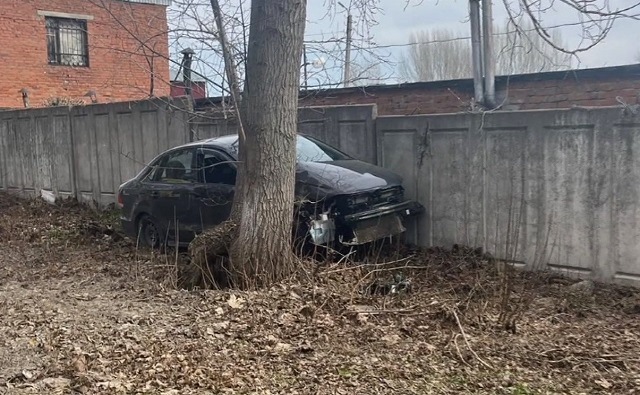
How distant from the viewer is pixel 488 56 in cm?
1059

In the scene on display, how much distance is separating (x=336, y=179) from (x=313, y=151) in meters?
1.14

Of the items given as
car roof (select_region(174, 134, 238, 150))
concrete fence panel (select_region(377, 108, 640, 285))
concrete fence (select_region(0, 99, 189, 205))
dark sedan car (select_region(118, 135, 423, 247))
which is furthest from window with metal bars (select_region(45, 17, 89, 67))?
concrete fence panel (select_region(377, 108, 640, 285))

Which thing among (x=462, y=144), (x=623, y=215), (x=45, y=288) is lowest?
(x=45, y=288)

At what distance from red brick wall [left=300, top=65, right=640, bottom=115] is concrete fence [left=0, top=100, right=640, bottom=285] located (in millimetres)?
1760

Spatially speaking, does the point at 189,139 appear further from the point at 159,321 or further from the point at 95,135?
the point at 159,321

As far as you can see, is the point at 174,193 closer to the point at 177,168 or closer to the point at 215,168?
the point at 177,168

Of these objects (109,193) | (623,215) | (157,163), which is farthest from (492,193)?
(109,193)

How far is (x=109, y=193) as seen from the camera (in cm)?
1398

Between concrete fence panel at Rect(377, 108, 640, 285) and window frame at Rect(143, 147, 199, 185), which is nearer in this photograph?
concrete fence panel at Rect(377, 108, 640, 285)

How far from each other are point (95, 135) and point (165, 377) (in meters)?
10.7

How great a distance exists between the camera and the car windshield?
28.5ft

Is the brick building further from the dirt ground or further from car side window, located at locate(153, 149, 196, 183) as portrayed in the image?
the dirt ground

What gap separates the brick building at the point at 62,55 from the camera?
21.2 metres

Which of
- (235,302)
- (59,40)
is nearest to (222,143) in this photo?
(235,302)
